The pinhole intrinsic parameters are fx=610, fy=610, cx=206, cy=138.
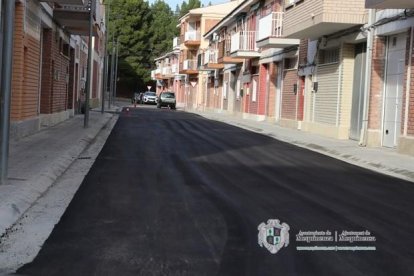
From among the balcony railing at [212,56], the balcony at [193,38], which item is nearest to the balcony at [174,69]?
the balcony at [193,38]

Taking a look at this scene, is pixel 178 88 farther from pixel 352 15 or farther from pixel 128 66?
pixel 352 15

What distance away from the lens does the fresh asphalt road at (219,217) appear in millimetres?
5453

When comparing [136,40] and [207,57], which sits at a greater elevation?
[136,40]

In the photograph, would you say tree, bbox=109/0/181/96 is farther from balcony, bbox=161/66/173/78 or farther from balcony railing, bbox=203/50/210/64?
balcony railing, bbox=203/50/210/64

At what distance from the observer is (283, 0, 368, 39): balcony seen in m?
19.8

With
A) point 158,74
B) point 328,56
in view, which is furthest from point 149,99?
point 328,56

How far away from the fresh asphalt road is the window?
976 cm

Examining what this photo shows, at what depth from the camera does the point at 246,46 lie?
120 feet

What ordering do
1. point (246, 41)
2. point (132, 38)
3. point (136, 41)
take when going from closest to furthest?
point (246, 41) < point (132, 38) < point (136, 41)

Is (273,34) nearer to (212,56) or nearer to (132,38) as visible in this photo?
(212,56)

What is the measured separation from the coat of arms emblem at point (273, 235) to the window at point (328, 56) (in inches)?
640

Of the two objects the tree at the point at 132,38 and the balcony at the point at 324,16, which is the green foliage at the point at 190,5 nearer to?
the tree at the point at 132,38

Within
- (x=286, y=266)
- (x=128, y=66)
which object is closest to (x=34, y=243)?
(x=286, y=266)

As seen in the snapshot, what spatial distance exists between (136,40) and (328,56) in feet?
222
